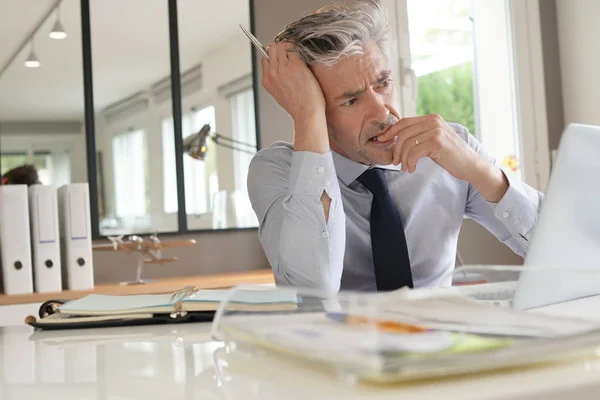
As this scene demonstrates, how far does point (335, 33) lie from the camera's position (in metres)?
1.75

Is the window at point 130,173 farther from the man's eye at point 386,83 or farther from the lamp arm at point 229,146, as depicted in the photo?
the man's eye at point 386,83

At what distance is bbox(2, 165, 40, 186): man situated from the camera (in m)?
2.77

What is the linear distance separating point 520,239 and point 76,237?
1.56 m

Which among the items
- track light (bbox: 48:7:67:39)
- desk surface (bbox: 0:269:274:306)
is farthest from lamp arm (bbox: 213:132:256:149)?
track light (bbox: 48:7:67:39)

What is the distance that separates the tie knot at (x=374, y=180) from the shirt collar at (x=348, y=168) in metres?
0.02

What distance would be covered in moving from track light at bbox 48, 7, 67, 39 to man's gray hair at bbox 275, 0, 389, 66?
1.44 m

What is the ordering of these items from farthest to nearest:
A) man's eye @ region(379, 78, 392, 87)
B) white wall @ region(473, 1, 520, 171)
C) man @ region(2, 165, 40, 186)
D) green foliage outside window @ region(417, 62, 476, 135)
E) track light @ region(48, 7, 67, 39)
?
1. white wall @ region(473, 1, 520, 171)
2. green foliage outside window @ region(417, 62, 476, 135)
3. track light @ region(48, 7, 67, 39)
4. man @ region(2, 165, 40, 186)
5. man's eye @ region(379, 78, 392, 87)

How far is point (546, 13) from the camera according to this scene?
399 cm

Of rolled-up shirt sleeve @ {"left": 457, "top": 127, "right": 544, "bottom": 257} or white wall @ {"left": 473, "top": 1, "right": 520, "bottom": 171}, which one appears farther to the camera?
white wall @ {"left": 473, "top": 1, "right": 520, "bottom": 171}

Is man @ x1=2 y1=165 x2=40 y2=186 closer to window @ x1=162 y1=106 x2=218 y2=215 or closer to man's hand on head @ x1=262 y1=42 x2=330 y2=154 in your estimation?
window @ x1=162 y1=106 x2=218 y2=215

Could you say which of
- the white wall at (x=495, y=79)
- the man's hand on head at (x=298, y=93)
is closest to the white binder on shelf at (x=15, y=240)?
the man's hand on head at (x=298, y=93)

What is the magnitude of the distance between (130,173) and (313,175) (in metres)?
1.56

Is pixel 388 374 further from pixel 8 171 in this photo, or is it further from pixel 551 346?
pixel 8 171

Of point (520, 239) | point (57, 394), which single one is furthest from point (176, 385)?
point (520, 239)
